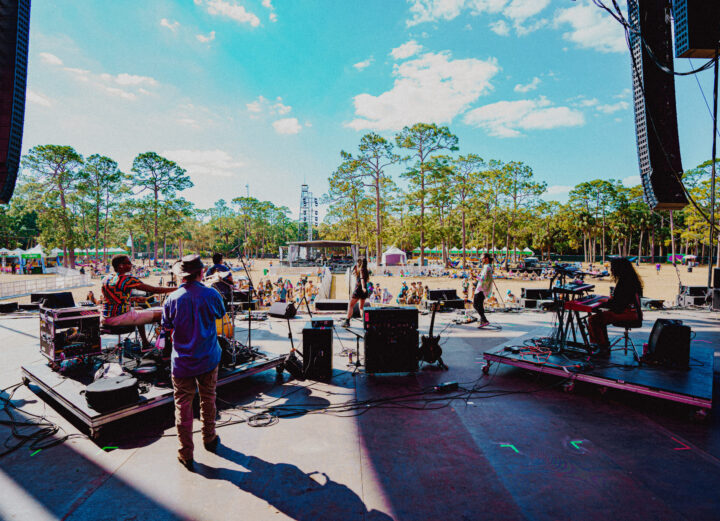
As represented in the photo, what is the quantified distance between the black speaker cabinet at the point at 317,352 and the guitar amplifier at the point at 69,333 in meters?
2.87

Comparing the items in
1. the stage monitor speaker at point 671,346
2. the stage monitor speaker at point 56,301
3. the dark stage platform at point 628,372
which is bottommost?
the dark stage platform at point 628,372

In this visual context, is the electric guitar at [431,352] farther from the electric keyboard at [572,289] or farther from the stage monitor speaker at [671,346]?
the stage monitor speaker at [671,346]

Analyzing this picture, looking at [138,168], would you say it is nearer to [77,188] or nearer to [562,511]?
[77,188]

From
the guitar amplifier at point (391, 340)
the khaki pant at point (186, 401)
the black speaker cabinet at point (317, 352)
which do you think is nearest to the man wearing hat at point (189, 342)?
the khaki pant at point (186, 401)

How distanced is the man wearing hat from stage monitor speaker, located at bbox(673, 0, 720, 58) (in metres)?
6.95

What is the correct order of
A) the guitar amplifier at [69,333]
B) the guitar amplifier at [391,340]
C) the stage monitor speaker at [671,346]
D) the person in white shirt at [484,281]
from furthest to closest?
the person in white shirt at [484,281], the guitar amplifier at [391,340], the guitar amplifier at [69,333], the stage monitor speaker at [671,346]

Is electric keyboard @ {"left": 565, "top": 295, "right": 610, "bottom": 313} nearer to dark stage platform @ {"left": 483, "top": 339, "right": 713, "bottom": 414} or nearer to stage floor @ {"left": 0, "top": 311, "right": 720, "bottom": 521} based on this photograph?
dark stage platform @ {"left": 483, "top": 339, "right": 713, "bottom": 414}

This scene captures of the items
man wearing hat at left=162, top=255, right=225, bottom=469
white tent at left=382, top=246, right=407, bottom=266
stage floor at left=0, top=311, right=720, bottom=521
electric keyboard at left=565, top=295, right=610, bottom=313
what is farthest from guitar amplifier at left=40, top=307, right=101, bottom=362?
white tent at left=382, top=246, right=407, bottom=266

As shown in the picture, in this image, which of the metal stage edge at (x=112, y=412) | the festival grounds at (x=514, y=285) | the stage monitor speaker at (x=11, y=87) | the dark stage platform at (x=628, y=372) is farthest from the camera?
the festival grounds at (x=514, y=285)

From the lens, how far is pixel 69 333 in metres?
4.72

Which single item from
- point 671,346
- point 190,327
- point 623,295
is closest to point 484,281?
point 623,295

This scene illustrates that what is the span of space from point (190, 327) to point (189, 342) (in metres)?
0.12

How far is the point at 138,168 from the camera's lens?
3816 cm

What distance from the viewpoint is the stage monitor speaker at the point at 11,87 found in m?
5.20
